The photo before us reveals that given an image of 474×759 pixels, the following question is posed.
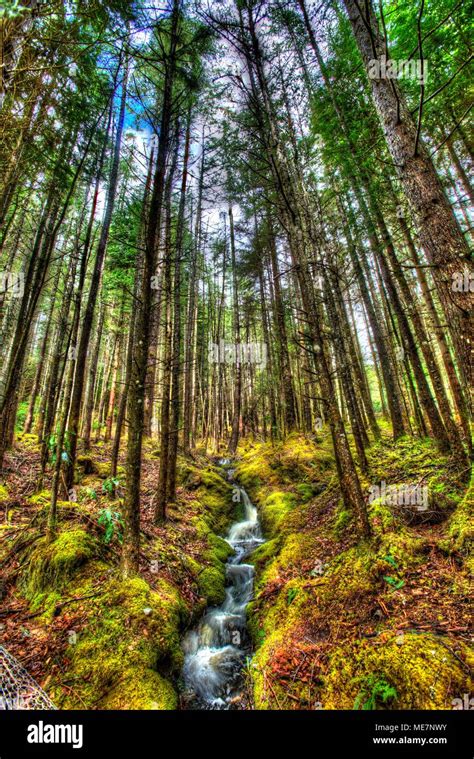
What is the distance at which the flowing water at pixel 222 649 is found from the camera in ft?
12.8

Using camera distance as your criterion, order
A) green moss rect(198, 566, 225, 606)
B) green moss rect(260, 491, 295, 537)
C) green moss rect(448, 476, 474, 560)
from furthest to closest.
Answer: green moss rect(260, 491, 295, 537) < green moss rect(198, 566, 225, 606) < green moss rect(448, 476, 474, 560)

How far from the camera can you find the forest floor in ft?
9.18

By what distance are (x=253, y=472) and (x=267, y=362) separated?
29.3 feet

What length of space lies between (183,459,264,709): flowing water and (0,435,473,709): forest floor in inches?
9.4

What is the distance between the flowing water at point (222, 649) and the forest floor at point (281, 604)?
0.78 ft

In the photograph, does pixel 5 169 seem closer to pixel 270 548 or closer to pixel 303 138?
pixel 270 548

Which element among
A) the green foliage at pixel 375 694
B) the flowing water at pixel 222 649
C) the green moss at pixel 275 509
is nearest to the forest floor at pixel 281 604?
the green foliage at pixel 375 694

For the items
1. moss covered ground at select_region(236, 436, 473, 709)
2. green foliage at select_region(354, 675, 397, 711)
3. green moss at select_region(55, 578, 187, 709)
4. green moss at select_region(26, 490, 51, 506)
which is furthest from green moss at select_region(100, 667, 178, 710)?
green moss at select_region(26, 490, 51, 506)

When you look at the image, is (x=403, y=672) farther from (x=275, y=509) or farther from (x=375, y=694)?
(x=275, y=509)

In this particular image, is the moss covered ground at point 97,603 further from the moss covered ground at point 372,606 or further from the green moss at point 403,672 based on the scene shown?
the green moss at point 403,672

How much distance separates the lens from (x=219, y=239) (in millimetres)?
19547

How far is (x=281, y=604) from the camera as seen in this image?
15.2 feet

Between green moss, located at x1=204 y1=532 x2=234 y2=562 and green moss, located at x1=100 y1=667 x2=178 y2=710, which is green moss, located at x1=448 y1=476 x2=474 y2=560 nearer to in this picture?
green moss, located at x1=100 y1=667 x2=178 y2=710

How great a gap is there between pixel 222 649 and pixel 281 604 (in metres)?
1.28
